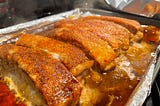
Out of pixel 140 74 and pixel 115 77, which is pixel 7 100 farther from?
pixel 140 74

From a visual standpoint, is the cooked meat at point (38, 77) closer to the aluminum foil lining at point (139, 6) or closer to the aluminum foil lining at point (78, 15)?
the aluminum foil lining at point (78, 15)

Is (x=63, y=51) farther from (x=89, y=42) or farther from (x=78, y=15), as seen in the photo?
(x=78, y=15)

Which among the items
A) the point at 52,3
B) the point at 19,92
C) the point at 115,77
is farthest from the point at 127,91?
the point at 52,3

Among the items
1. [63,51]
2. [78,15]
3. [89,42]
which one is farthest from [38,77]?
[78,15]

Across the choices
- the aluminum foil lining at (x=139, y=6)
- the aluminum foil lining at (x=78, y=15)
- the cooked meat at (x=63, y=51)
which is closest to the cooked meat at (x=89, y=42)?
the cooked meat at (x=63, y=51)

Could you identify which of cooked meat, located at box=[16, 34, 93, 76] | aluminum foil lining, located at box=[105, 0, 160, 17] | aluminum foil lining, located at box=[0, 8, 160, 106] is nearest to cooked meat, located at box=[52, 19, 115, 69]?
cooked meat, located at box=[16, 34, 93, 76]
